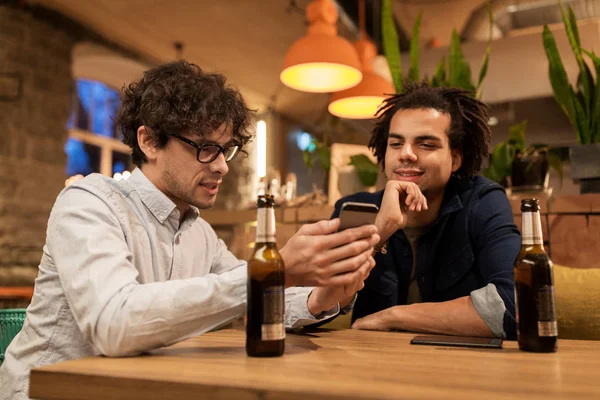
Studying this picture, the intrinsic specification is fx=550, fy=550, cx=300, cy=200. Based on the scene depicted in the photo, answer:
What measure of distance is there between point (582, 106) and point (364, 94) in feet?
4.27

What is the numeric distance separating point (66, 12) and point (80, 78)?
3.54ft

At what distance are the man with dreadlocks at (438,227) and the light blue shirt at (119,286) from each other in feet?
1.21

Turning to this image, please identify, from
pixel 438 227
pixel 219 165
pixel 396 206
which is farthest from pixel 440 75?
pixel 219 165

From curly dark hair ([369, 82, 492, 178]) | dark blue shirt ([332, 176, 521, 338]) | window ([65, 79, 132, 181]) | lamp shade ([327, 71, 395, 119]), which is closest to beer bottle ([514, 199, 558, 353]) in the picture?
dark blue shirt ([332, 176, 521, 338])

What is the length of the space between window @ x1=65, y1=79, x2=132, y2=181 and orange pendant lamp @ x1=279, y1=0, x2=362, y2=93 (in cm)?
327

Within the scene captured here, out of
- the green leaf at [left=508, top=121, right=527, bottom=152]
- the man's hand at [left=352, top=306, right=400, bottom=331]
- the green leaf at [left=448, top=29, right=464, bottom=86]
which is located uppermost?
the green leaf at [left=448, top=29, right=464, bottom=86]

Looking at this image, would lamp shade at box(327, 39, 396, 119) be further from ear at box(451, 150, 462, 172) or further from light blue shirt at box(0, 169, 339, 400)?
light blue shirt at box(0, 169, 339, 400)

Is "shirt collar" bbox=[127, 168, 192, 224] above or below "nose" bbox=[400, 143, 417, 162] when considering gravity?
below

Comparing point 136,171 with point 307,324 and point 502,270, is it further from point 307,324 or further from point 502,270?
point 502,270

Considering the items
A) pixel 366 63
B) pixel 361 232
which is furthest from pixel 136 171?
pixel 366 63

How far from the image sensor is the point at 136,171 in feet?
4.64

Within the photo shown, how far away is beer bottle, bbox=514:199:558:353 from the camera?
103cm

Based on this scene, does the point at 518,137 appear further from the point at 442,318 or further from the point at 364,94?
the point at 442,318

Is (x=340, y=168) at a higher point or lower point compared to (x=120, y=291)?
higher
